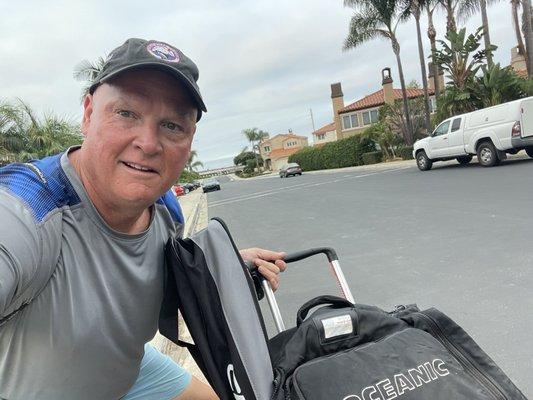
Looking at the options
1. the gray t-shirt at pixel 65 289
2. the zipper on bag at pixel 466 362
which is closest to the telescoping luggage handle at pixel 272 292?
the zipper on bag at pixel 466 362

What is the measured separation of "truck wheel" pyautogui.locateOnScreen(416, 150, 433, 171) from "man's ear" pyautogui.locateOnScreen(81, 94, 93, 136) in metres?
16.9

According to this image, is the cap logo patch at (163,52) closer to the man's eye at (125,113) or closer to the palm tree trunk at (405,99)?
the man's eye at (125,113)

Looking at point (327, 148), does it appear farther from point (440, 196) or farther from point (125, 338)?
point (125, 338)

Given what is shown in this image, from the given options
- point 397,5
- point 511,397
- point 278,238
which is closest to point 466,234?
point 278,238

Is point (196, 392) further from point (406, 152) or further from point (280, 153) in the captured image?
point (280, 153)

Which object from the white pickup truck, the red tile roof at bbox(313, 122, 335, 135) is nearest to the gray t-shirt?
the white pickup truck

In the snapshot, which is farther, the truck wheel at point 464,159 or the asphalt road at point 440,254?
the truck wheel at point 464,159

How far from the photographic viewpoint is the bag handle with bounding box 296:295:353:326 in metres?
1.43

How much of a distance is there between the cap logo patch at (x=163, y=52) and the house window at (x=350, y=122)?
171 ft

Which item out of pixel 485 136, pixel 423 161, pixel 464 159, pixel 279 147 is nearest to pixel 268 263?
pixel 485 136

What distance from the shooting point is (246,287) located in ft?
4.55

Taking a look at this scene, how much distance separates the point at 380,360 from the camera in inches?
48.6

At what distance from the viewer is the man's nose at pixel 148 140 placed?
139 centimetres

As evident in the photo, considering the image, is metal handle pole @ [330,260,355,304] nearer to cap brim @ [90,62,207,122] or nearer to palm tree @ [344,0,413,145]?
cap brim @ [90,62,207,122]
